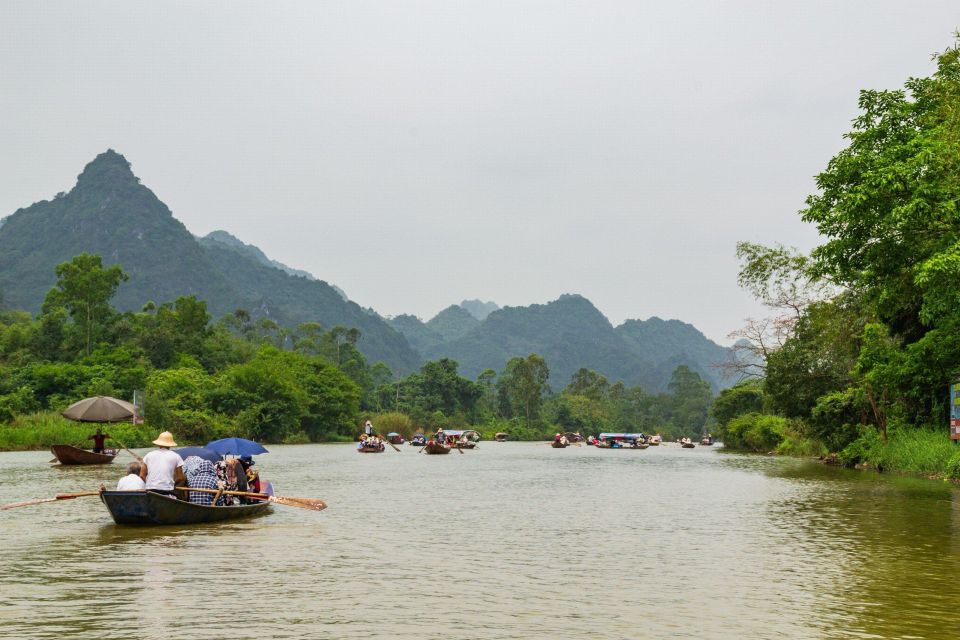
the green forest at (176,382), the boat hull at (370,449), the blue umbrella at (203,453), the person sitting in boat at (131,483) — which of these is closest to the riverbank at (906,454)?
the blue umbrella at (203,453)

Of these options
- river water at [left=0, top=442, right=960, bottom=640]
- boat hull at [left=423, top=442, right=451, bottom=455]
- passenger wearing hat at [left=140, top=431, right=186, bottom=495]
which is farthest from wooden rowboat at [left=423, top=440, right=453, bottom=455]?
passenger wearing hat at [left=140, top=431, right=186, bottom=495]

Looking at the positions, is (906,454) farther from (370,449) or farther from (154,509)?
(370,449)

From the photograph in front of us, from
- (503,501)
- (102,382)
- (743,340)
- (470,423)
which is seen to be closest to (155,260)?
(470,423)

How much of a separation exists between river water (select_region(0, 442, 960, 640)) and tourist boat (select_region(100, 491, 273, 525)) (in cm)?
24

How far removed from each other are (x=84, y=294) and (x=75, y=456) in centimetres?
4433

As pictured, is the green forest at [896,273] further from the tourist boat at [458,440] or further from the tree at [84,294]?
the tree at [84,294]

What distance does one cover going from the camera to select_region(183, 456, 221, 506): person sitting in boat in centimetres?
1667

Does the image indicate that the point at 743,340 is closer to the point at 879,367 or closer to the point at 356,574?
the point at 879,367

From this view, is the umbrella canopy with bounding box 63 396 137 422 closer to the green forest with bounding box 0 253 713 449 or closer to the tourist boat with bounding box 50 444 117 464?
the tourist boat with bounding box 50 444 117 464

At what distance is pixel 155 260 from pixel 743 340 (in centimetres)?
16762

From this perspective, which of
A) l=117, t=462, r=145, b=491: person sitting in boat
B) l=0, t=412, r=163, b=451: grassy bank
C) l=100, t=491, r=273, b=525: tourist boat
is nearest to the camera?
l=100, t=491, r=273, b=525: tourist boat

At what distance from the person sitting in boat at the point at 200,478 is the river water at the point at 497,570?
3.19 ft

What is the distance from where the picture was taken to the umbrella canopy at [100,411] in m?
32.4

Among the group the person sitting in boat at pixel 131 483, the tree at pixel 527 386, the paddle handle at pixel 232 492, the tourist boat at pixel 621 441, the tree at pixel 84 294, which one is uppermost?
the tree at pixel 84 294
